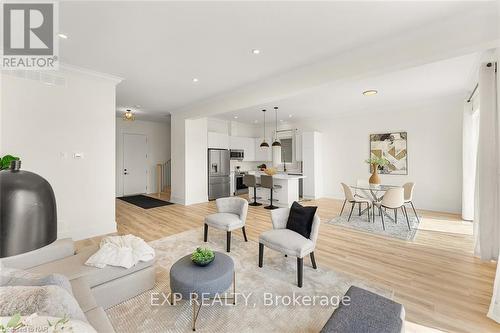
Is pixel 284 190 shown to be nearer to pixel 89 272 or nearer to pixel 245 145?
pixel 245 145

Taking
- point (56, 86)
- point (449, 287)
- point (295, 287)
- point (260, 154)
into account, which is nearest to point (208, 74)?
point (56, 86)

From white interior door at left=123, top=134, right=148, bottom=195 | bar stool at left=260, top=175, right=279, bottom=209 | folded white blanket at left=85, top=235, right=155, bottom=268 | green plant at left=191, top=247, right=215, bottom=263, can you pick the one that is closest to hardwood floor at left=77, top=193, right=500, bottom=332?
bar stool at left=260, top=175, right=279, bottom=209

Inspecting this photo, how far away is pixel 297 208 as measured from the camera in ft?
9.59

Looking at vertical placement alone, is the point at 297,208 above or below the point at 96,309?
above

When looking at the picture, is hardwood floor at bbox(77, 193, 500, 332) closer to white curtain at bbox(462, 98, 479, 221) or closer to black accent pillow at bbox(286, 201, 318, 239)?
white curtain at bbox(462, 98, 479, 221)

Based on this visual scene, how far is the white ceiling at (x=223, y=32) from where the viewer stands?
216cm

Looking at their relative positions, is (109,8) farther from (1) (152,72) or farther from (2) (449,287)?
(2) (449,287)

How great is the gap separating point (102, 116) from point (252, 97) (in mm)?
2788

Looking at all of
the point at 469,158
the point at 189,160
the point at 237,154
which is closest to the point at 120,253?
the point at 189,160

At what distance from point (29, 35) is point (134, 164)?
5.92 metres

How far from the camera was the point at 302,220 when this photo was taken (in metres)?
2.80

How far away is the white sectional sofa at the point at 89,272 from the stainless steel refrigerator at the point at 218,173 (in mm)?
4898

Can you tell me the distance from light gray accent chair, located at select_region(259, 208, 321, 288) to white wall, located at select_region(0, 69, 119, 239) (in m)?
3.18

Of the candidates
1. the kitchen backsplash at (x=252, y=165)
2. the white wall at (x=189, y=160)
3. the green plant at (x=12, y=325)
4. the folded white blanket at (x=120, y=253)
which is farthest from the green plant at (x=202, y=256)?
the kitchen backsplash at (x=252, y=165)
